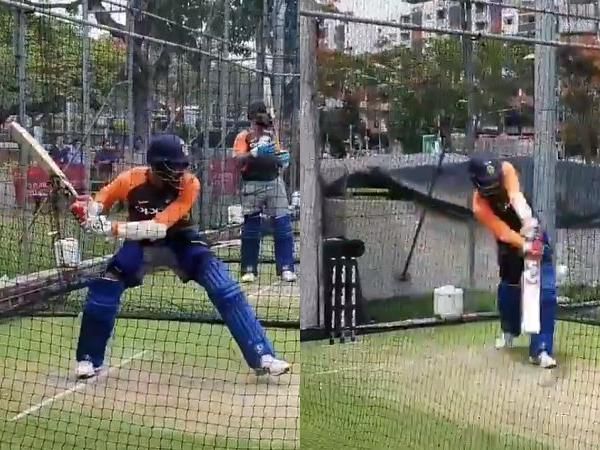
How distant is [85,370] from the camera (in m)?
2.30

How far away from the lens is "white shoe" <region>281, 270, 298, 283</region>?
231 centimetres

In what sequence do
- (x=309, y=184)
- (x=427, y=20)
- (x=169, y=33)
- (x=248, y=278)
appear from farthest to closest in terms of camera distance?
(x=427, y=20)
(x=309, y=184)
(x=248, y=278)
(x=169, y=33)

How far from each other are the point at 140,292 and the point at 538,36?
51.4 inches

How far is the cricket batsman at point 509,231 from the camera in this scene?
8.42 ft

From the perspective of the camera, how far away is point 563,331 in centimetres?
268

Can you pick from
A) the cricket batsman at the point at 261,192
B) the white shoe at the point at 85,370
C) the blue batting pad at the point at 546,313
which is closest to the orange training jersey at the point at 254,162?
the cricket batsman at the point at 261,192

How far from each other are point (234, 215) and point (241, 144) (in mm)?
176

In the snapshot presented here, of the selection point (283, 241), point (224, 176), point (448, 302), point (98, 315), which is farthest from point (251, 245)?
point (448, 302)

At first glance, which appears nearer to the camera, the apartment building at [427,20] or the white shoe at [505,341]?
the apartment building at [427,20]

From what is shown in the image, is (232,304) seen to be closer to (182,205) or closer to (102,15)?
(182,205)

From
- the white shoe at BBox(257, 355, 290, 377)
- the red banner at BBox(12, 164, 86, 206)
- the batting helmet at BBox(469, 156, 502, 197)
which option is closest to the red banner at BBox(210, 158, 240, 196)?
the red banner at BBox(12, 164, 86, 206)

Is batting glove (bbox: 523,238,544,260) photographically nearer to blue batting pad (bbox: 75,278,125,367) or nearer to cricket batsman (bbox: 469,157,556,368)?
cricket batsman (bbox: 469,157,556,368)

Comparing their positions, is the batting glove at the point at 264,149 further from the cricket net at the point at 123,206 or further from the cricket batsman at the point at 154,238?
the cricket batsman at the point at 154,238

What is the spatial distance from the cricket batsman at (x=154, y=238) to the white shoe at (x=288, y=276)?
121 millimetres
